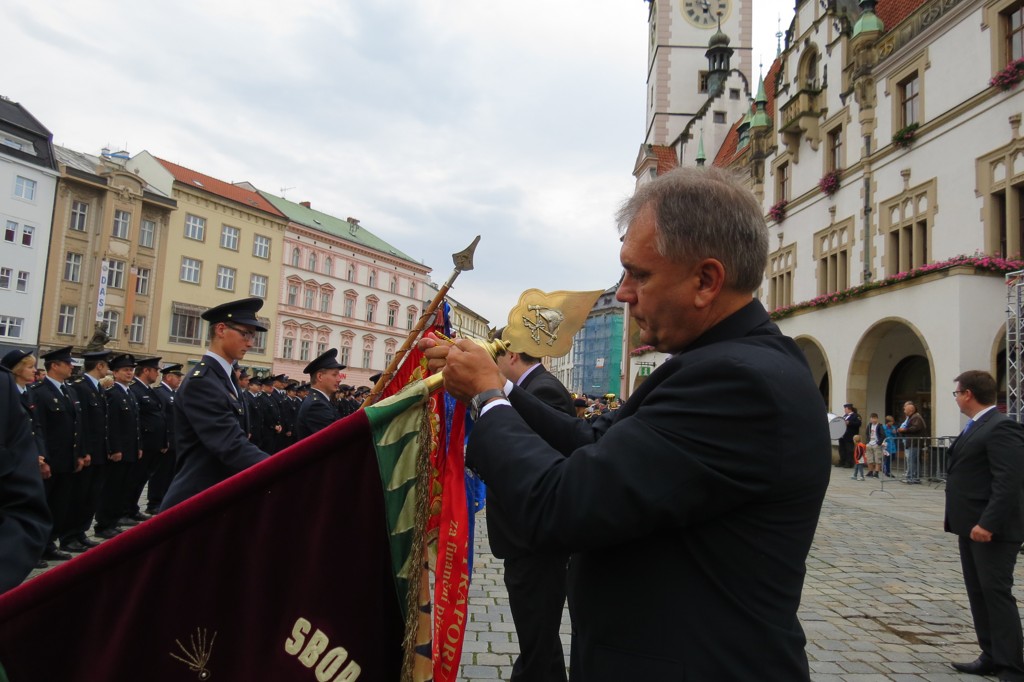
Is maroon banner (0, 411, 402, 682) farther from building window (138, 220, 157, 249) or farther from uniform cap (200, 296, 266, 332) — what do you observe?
building window (138, 220, 157, 249)

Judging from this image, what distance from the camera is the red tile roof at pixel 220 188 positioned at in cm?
4734

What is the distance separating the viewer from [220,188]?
50438 mm

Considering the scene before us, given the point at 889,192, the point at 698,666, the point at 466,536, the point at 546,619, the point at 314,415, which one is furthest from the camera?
the point at 889,192

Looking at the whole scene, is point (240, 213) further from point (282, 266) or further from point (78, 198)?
point (78, 198)

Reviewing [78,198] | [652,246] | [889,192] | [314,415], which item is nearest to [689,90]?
[889,192]

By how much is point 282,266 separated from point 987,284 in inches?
1820

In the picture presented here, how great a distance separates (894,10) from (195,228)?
40120 mm

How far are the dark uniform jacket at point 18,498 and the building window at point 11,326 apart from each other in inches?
1589

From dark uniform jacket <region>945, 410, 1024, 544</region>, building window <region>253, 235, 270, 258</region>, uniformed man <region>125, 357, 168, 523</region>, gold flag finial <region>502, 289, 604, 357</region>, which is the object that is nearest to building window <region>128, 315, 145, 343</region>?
building window <region>253, 235, 270, 258</region>

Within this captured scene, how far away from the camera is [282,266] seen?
175 feet

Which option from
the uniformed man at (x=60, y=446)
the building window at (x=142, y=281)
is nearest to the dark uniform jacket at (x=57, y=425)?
the uniformed man at (x=60, y=446)

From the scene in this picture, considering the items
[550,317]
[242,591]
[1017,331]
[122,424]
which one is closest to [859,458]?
[1017,331]

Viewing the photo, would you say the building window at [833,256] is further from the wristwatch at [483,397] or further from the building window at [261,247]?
the building window at [261,247]

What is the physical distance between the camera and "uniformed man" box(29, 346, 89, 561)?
27.0ft
